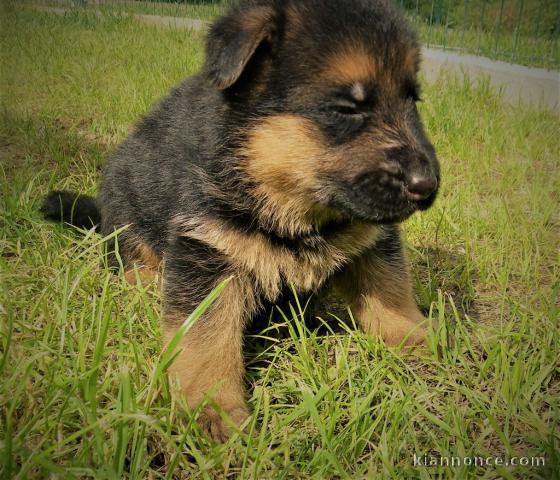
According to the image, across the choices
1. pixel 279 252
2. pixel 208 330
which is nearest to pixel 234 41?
pixel 279 252

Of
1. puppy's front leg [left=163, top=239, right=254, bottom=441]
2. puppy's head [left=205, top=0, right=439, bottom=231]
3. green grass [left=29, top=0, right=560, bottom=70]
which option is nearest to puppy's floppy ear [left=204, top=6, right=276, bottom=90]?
puppy's head [left=205, top=0, right=439, bottom=231]

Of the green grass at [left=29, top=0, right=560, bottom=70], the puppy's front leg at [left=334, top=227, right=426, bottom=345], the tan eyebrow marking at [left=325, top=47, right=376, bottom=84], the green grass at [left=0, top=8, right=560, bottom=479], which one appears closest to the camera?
the green grass at [left=0, top=8, right=560, bottom=479]

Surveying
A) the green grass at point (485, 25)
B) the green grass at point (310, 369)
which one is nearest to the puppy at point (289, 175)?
the green grass at point (310, 369)

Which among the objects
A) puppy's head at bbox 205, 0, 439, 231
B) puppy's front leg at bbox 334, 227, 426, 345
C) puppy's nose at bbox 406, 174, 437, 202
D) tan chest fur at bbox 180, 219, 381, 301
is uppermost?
puppy's head at bbox 205, 0, 439, 231

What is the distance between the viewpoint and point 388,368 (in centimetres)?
232

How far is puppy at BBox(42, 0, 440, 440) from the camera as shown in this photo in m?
2.19

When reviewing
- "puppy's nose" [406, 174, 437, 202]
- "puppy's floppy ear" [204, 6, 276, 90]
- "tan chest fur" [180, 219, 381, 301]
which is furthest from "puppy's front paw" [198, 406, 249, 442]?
"puppy's floppy ear" [204, 6, 276, 90]

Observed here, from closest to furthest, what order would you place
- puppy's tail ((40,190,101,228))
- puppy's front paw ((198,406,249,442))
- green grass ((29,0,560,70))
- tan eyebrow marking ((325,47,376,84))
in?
1. puppy's front paw ((198,406,249,442))
2. tan eyebrow marking ((325,47,376,84))
3. puppy's tail ((40,190,101,228))
4. green grass ((29,0,560,70))

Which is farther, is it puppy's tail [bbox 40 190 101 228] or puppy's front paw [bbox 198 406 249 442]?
puppy's tail [bbox 40 190 101 228]

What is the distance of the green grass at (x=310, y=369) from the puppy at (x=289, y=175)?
182mm

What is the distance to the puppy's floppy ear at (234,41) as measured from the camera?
2172 mm

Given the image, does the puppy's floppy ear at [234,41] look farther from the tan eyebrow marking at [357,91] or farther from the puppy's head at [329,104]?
the tan eyebrow marking at [357,91]

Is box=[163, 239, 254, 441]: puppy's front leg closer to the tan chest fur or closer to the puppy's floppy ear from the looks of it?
the tan chest fur

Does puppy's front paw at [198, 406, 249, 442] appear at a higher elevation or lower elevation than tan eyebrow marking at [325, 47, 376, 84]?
lower
